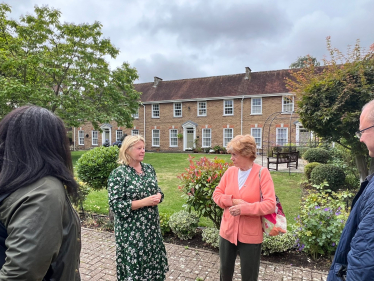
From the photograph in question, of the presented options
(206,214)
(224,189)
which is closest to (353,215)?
(224,189)

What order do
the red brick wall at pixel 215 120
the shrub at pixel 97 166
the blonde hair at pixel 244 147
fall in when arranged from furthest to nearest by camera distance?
1. the red brick wall at pixel 215 120
2. the shrub at pixel 97 166
3. the blonde hair at pixel 244 147

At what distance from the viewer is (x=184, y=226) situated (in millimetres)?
4160

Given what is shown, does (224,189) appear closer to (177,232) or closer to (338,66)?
(177,232)

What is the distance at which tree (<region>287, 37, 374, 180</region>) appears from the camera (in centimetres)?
493

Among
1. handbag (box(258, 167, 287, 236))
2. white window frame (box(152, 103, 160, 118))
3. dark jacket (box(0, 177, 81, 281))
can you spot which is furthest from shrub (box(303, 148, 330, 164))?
white window frame (box(152, 103, 160, 118))

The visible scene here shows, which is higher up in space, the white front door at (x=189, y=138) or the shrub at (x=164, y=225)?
the white front door at (x=189, y=138)

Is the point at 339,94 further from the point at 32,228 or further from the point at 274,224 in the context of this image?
the point at 32,228

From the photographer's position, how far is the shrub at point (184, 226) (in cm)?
418

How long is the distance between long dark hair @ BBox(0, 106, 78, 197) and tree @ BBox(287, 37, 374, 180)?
5.60m

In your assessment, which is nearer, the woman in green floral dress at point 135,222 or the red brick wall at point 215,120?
the woman in green floral dress at point 135,222

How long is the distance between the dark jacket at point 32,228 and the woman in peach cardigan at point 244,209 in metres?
1.66

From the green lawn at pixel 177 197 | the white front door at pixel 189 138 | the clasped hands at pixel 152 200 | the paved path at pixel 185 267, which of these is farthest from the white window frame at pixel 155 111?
the clasped hands at pixel 152 200

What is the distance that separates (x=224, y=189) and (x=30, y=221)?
2.04m

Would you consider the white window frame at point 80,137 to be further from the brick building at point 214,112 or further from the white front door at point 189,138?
the white front door at point 189,138
